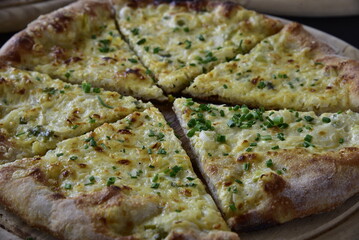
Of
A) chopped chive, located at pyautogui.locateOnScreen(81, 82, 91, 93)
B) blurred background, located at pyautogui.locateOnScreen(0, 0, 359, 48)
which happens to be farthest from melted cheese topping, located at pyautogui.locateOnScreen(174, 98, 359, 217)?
blurred background, located at pyautogui.locateOnScreen(0, 0, 359, 48)

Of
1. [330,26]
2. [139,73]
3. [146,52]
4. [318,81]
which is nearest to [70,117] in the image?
[139,73]

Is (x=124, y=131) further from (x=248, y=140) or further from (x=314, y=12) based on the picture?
(x=314, y=12)

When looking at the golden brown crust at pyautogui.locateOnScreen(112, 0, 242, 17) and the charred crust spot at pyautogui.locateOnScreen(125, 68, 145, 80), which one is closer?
Answer: the charred crust spot at pyautogui.locateOnScreen(125, 68, 145, 80)

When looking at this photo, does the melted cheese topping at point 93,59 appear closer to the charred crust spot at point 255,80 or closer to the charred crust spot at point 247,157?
the charred crust spot at point 255,80

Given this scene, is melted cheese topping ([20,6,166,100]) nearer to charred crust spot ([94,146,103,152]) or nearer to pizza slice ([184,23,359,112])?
pizza slice ([184,23,359,112])

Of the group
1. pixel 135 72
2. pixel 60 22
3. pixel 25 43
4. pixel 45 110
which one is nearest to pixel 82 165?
pixel 45 110

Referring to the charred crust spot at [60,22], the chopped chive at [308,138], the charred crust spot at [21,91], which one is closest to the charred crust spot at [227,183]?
the chopped chive at [308,138]

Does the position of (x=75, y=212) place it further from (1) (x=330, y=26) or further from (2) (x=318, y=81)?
(1) (x=330, y=26)
